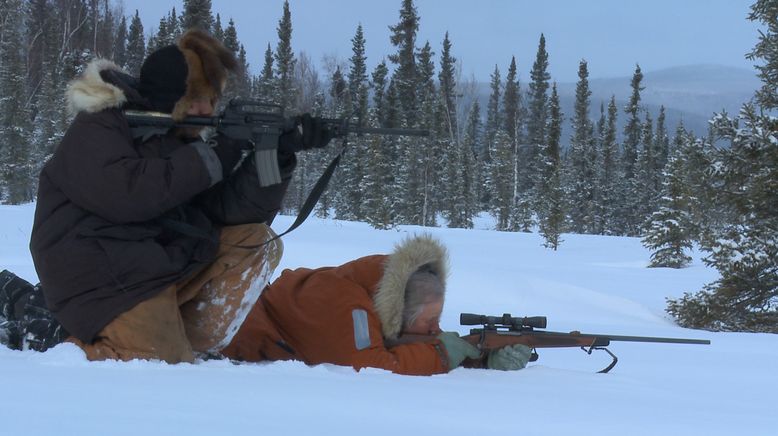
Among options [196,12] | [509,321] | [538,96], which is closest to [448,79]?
[538,96]

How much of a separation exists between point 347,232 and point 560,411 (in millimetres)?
15328

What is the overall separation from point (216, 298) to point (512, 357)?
1484 millimetres

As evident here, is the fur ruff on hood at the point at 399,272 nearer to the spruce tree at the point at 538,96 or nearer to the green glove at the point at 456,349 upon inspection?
the green glove at the point at 456,349

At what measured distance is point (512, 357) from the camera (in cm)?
345

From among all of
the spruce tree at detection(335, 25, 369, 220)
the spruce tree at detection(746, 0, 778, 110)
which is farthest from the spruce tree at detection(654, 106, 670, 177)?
the spruce tree at detection(746, 0, 778, 110)

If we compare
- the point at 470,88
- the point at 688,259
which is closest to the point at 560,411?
the point at 688,259

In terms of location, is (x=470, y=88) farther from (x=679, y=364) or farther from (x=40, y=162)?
(x=679, y=364)

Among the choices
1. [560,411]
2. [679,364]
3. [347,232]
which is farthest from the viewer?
[347,232]

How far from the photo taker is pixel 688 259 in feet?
62.4

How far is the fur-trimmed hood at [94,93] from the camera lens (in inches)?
111

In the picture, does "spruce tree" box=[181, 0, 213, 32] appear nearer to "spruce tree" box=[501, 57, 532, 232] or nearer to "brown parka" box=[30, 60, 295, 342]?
"spruce tree" box=[501, 57, 532, 232]

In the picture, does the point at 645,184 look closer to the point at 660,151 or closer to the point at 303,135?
the point at 660,151

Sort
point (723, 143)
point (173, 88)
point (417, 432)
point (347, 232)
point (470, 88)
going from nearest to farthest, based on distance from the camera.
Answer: point (417, 432) < point (173, 88) < point (723, 143) < point (347, 232) < point (470, 88)

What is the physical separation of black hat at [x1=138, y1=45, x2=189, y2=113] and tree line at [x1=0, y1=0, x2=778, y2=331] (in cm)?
800
